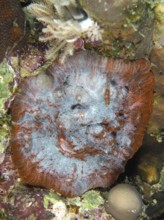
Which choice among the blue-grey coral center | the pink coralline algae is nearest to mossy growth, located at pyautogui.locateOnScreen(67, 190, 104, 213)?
the pink coralline algae

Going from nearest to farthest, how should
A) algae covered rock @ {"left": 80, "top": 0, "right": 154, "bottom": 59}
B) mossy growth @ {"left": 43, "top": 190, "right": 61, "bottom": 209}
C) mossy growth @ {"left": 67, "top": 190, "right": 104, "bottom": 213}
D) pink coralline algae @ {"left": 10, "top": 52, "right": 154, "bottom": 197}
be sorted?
algae covered rock @ {"left": 80, "top": 0, "right": 154, "bottom": 59} → pink coralline algae @ {"left": 10, "top": 52, "right": 154, "bottom": 197} → mossy growth @ {"left": 43, "top": 190, "right": 61, "bottom": 209} → mossy growth @ {"left": 67, "top": 190, "right": 104, "bottom": 213}

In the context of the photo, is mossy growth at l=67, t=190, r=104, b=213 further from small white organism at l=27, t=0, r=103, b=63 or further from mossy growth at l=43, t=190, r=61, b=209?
small white organism at l=27, t=0, r=103, b=63

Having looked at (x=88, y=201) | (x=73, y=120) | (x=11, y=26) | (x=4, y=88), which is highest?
(x=11, y=26)

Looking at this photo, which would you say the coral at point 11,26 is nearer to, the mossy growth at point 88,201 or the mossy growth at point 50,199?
the mossy growth at point 50,199

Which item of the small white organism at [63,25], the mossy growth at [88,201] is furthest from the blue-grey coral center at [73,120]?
the mossy growth at [88,201]

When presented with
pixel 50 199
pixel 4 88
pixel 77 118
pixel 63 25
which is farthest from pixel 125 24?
pixel 50 199

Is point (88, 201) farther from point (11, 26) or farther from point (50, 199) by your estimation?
point (11, 26)
